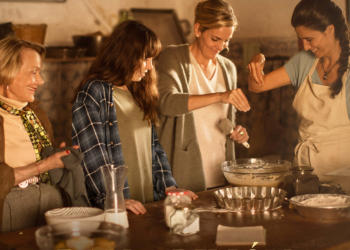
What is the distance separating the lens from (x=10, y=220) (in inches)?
64.9

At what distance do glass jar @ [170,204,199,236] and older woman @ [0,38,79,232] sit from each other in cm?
61

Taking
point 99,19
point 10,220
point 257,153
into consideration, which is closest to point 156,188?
point 10,220

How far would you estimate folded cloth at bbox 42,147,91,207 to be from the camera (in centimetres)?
164

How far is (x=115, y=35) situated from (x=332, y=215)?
1.17 meters

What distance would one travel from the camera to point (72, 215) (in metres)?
1.24

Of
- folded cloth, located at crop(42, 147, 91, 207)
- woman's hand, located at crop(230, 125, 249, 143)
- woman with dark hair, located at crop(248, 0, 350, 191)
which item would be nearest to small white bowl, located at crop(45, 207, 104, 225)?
folded cloth, located at crop(42, 147, 91, 207)

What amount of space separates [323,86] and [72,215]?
1.34m

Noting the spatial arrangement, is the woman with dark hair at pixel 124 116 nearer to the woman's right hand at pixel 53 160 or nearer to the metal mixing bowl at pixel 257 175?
the woman's right hand at pixel 53 160

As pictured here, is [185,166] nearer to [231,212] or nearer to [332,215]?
[231,212]

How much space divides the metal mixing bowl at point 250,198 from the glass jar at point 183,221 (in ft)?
0.88

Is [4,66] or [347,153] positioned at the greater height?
[4,66]

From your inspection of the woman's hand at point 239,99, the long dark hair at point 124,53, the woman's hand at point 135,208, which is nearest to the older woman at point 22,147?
the long dark hair at point 124,53

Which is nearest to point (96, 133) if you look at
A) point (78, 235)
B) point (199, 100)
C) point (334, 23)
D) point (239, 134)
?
point (199, 100)

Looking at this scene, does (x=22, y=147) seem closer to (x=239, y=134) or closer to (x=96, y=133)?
(x=96, y=133)
